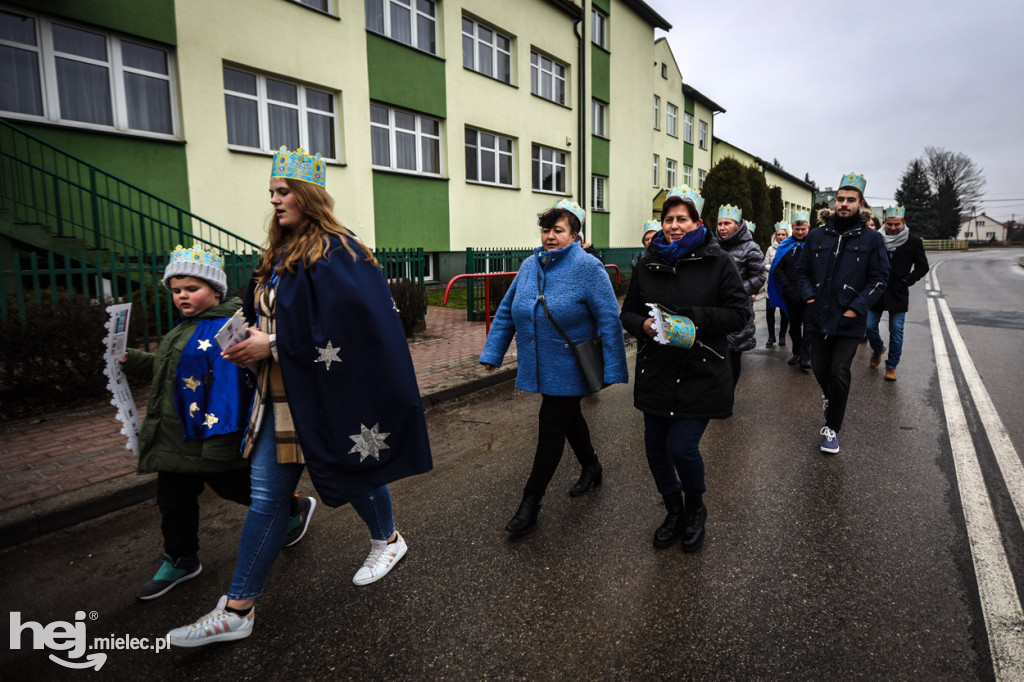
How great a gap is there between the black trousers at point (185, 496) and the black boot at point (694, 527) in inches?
85.2

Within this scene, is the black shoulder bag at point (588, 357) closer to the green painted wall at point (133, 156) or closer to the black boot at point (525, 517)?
the black boot at point (525, 517)

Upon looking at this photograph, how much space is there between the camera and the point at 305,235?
2375mm

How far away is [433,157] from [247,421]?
15.0 metres

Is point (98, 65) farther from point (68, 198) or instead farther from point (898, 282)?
point (898, 282)

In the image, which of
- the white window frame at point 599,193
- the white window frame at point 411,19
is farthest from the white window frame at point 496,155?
the white window frame at point 599,193

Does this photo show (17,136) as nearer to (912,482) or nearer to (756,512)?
(756,512)

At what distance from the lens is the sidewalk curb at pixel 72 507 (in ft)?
11.0

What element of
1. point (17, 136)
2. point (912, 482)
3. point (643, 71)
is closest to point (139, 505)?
point (912, 482)

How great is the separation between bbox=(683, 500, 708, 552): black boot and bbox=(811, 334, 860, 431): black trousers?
1973mm

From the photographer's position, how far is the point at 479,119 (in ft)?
58.2

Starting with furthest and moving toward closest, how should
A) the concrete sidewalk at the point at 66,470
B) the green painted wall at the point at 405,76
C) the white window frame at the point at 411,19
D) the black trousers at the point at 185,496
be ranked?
1. the white window frame at the point at 411,19
2. the green painted wall at the point at 405,76
3. the concrete sidewalk at the point at 66,470
4. the black trousers at the point at 185,496

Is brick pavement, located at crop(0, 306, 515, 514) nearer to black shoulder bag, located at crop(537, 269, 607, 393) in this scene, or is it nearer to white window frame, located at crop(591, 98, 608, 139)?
black shoulder bag, located at crop(537, 269, 607, 393)

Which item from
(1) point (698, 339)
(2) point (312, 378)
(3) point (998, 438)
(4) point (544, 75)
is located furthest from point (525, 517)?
(4) point (544, 75)

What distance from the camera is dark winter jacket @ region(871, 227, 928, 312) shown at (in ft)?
23.7
